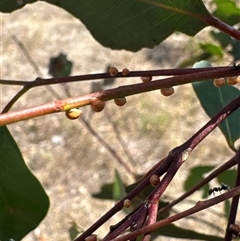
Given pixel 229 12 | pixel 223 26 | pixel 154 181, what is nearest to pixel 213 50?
pixel 229 12

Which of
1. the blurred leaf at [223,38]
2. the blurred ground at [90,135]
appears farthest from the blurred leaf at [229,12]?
the blurred ground at [90,135]

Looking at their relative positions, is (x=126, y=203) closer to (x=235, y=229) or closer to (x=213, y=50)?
(x=235, y=229)

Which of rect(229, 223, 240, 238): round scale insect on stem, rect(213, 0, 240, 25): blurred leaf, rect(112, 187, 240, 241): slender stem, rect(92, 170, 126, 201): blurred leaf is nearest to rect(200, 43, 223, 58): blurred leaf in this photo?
rect(213, 0, 240, 25): blurred leaf

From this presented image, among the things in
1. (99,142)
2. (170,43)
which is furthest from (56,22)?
(99,142)

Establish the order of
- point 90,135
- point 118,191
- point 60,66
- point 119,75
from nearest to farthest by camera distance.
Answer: point 119,75, point 118,191, point 60,66, point 90,135

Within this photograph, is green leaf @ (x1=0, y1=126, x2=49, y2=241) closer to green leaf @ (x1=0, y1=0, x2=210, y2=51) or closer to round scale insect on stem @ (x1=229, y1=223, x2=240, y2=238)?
green leaf @ (x1=0, y1=0, x2=210, y2=51)

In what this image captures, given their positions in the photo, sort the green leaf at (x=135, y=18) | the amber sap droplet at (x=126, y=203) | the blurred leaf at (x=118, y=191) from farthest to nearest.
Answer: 1. the blurred leaf at (x=118, y=191)
2. the green leaf at (x=135, y=18)
3. the amber sap droplet at (x=126, y=203)

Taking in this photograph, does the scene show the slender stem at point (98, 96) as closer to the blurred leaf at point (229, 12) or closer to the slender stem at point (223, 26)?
the slender stem at point (223, 26)
